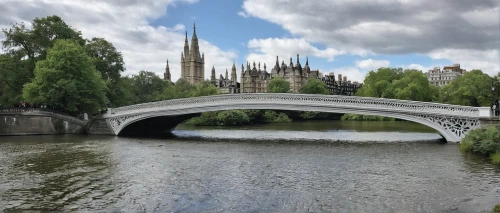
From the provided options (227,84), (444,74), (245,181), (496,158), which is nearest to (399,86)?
(496,158)

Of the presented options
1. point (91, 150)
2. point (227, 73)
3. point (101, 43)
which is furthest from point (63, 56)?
point (227, 73)

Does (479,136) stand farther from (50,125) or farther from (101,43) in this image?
(101,43)

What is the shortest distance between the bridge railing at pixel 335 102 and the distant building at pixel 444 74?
9633 centimetres

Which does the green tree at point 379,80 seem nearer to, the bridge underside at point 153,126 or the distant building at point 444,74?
the bridge underside at point 153,126

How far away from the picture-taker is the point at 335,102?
26.2 meters

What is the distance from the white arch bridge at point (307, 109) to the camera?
2372 centimetres

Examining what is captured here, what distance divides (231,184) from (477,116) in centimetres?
1669

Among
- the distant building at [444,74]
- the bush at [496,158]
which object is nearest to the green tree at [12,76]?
the bush at [496,158]

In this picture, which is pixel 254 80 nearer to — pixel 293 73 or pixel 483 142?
pixel 293 73

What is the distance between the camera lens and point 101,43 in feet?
131

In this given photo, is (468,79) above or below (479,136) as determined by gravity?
above

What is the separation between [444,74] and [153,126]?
99.8 m

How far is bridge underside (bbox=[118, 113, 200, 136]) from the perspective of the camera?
3278cm

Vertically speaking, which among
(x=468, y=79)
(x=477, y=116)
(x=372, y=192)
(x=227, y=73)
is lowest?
(x=372, y=192)
